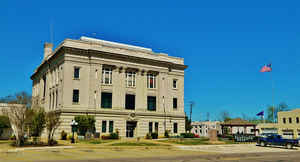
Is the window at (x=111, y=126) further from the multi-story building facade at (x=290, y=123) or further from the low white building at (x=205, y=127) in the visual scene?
the low white building at (x=205, y=127)

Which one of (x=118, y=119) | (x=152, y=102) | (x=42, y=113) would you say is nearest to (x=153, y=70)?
(x=152, y=102)

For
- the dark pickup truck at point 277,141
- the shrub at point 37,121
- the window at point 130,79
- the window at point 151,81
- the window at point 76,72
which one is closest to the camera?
the shrub at point 37,121

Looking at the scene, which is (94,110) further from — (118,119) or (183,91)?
(183,91)

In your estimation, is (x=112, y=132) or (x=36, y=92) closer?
(x=112, y=132)

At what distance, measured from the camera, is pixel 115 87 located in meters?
55.7

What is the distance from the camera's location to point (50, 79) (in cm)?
5969

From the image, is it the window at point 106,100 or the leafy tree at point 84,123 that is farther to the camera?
the window at point 106,100

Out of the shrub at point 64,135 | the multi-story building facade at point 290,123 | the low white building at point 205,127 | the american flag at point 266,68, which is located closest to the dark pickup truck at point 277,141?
the american flag at point 266,68

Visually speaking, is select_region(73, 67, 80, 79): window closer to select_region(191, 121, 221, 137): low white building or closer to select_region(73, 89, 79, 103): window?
select_region(73, 89, 79, 103): window

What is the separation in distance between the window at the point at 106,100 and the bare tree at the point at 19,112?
732 inches

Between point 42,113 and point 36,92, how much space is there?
121 ft

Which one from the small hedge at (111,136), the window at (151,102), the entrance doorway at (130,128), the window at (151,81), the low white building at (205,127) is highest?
the window at (151,81)

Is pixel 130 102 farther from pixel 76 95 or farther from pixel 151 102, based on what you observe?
pixel 76 95

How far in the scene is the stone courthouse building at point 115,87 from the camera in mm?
52125
